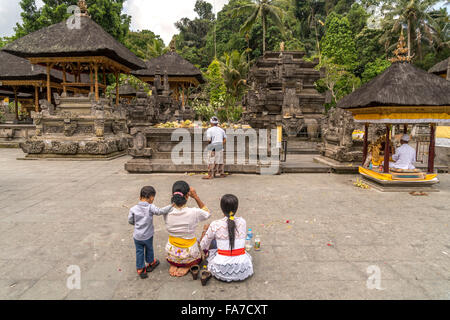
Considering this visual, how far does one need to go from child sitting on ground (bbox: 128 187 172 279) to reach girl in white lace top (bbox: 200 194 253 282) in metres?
0.64

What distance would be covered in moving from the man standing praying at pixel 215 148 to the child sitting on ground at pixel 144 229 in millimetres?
5214

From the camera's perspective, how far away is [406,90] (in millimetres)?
6832

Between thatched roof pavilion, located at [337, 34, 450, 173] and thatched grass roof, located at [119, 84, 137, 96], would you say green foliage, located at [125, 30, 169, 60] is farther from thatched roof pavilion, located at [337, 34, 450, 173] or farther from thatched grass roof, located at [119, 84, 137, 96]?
thatched roof pavilion, located at [337, 34, 450, 173]

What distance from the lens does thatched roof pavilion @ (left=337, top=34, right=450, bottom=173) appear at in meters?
6.73

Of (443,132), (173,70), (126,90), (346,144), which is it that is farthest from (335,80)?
(346,144)

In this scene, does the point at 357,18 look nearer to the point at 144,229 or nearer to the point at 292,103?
the point at 292,103

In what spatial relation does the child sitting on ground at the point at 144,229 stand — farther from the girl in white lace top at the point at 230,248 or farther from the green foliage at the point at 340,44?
the green foliage at the point at 340,44

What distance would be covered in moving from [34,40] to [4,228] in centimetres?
1289

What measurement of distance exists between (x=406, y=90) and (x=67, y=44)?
14.0 m

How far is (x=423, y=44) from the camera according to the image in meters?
31.9

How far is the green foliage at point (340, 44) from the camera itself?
33312 millimetres

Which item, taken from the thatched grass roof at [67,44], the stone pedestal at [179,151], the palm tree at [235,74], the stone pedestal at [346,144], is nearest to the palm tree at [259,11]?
the palm tree at [235,74]

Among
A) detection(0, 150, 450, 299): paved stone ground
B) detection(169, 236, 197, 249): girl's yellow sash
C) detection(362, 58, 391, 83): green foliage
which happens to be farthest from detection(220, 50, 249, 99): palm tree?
detection(169, 236, 197, 249): girl's yellow sash
